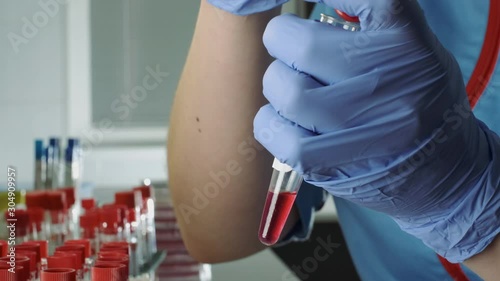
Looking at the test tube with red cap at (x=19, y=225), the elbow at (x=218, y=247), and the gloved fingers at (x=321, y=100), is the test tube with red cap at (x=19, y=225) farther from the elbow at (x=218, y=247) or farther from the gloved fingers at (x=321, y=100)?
the gloved fingers at (x=321, y=100)

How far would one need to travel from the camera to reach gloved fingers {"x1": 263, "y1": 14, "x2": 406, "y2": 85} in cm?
80

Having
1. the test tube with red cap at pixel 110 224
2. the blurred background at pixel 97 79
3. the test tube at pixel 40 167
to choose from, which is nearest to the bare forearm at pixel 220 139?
the test tube with red cap at pixel 110 224

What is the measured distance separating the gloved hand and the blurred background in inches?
111

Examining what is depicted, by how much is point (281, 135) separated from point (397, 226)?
1.68ft

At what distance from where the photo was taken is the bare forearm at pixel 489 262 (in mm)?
995

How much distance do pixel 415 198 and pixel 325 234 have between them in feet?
9.39

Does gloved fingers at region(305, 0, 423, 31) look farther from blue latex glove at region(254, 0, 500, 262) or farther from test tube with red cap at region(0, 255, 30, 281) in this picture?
test tube with red cap at region(0, 255, 30, 281)

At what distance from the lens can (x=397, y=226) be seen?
4.16 ft

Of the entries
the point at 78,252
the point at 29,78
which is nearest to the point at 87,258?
the point at 78,252

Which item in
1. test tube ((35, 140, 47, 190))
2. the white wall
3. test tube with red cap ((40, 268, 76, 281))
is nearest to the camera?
test tube with red cap ((40, 268, 76, 281))

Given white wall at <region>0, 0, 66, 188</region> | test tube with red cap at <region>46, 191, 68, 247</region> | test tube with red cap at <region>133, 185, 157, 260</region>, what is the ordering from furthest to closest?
white wall at <region>0, 0, 66, 188</region>, test tube with red cap at <region>133, 185, 157, 260</region>, test tube with red cap at <region>46, 191, 68, 247</region>

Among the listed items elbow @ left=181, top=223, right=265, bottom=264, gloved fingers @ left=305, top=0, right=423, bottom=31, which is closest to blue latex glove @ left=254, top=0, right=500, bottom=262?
gloved fingers @ left=305, top=0, right=423, bottom=31

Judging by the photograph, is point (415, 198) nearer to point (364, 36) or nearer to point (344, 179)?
point (344, 179)

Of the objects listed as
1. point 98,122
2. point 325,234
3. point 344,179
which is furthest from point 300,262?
point 344,179
